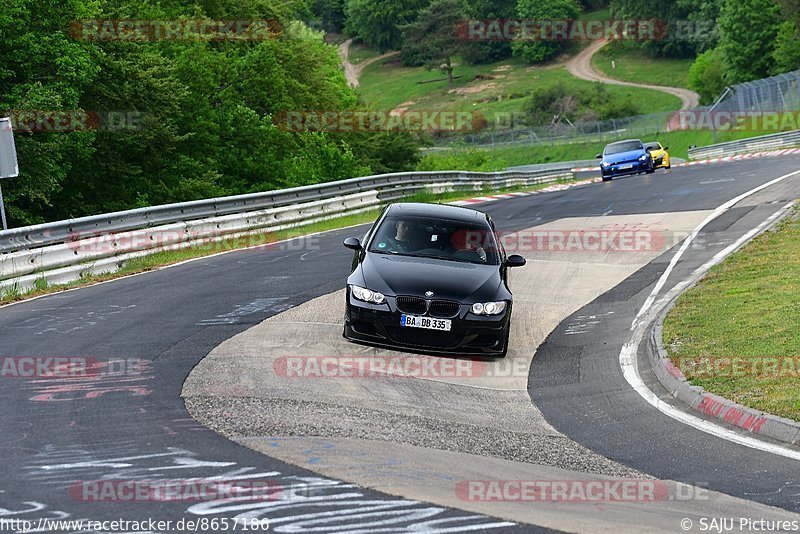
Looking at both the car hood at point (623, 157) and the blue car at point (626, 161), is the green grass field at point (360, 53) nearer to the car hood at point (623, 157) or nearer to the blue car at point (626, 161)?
the blue car at point (626, 161)

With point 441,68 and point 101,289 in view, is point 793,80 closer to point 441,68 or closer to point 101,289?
point 101,289

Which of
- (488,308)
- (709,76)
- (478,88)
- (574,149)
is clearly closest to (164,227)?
(488,308)

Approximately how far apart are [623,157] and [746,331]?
32.5 meters

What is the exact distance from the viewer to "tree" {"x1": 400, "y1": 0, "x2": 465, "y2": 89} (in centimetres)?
15500

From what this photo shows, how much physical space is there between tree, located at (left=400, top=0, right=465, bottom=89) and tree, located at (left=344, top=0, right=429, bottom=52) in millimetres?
12906

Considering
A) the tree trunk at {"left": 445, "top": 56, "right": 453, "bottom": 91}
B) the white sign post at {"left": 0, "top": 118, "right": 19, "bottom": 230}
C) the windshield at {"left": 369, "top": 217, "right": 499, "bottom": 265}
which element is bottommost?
the tree trunk at {"left": 445, "top": 56, "right": 453, "bottom": 91}

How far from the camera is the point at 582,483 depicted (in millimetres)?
7543

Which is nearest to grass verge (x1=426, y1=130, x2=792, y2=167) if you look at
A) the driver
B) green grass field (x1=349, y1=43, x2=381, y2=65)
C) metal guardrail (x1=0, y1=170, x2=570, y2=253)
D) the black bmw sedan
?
metal guardrail (x1=0, y1=170, x2=570, y2=253)

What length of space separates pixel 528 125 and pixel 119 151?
85.3 metres

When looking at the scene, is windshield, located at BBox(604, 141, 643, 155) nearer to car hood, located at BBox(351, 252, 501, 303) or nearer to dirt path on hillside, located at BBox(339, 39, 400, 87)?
car hood, located at BBox(351, 252, 501, 303)

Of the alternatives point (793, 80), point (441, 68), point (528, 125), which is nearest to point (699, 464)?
point (793, 80)

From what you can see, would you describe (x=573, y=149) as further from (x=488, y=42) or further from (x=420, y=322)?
(x=420, y=322)

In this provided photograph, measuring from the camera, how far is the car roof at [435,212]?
14.0m

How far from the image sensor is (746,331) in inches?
500
